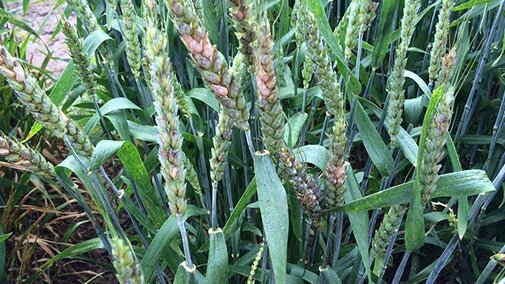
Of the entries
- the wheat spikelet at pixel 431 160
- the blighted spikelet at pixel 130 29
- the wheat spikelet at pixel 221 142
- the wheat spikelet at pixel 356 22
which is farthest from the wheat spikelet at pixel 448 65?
the blighted spikelet at pixel 130 29

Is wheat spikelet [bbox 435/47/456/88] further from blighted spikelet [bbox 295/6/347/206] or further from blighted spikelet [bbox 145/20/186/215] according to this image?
blighted spikelet [bbox 145/20/186/215]

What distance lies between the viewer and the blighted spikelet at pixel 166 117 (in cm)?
53

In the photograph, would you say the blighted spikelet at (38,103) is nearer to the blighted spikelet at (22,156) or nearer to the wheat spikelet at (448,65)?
the blighted spikelet at (22,156)

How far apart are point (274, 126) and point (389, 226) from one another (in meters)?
0.25

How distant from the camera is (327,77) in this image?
779 mm

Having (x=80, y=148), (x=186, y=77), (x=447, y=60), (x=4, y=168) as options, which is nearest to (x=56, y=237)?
(x=4, y=168)

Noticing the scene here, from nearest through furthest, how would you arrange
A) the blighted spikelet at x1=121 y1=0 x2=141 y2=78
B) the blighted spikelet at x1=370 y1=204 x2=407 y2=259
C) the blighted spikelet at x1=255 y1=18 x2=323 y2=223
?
1. the blighted spikelet at x1=255 y1=18 x2=323 y2=223
2. the blighted spikelet at x1=370 y1=204 x2=407 y2=259
3. the blighted spikelet at x1=121 y1=0 x2=141 y2=78

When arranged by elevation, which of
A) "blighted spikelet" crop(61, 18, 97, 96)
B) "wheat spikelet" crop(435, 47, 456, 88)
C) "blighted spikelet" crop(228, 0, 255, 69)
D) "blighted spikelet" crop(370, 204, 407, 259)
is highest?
"blighted spikelet" crop(228, 0, 255, 69)

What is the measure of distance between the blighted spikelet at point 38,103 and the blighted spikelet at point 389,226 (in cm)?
40

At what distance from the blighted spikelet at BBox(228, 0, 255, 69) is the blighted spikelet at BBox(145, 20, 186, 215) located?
0.07 meters

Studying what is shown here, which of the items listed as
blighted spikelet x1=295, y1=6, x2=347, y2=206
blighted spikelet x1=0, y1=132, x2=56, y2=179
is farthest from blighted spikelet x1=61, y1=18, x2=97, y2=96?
blighted spikelet x1=295, y1=6, x2=347, y2=206

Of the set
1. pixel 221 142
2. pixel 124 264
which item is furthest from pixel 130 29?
pixel 124 264

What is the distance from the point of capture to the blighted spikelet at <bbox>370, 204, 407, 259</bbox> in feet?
2.65

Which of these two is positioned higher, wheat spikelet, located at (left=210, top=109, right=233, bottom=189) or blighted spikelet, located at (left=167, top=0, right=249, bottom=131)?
blighted spikelet, located at (left=167, top=0, right=249, bottom=131)
